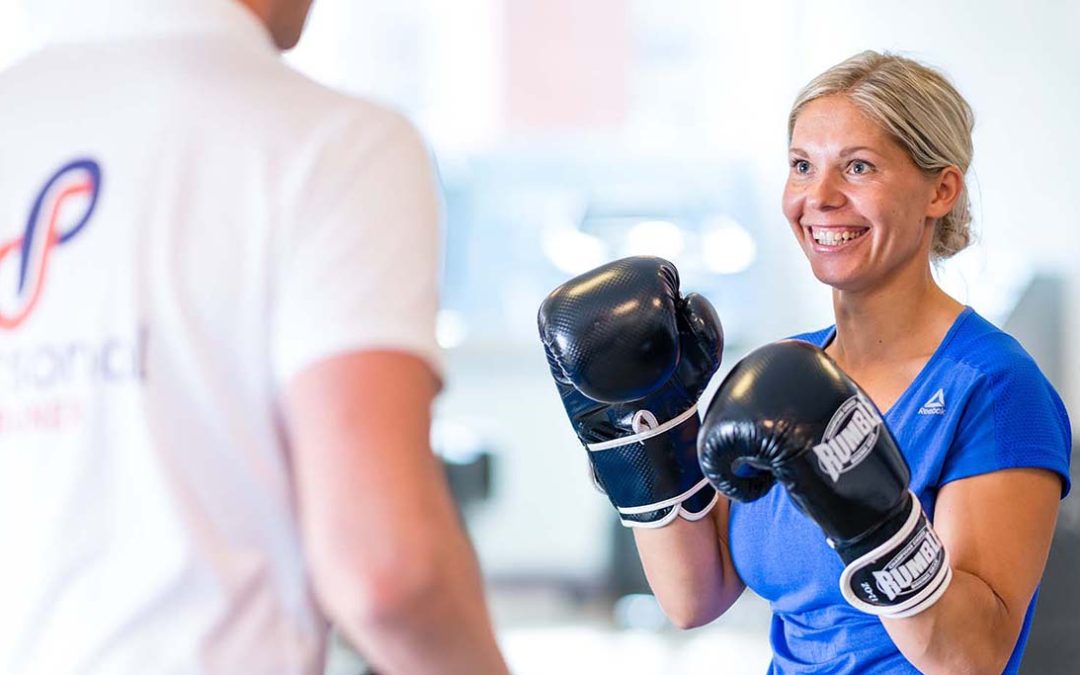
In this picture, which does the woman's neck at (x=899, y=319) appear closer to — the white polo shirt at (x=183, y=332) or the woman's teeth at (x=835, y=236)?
the woman's teeth at (x=835, y=236)

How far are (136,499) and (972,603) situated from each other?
0.94 m

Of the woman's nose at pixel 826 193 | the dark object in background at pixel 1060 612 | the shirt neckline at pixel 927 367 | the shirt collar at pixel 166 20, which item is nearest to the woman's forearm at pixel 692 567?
the shirt neckline at pixel 927 367

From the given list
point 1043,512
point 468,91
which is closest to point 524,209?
point 468,91

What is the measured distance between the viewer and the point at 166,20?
3.07ft

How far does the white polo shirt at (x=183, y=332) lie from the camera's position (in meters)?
0.87

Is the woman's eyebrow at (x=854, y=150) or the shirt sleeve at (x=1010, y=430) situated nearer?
the shirt sleeve at (x=1010, y=430)

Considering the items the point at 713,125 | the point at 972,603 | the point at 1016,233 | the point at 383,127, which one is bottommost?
the point at 713,125

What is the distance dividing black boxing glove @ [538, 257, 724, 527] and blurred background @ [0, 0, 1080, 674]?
10.2ft

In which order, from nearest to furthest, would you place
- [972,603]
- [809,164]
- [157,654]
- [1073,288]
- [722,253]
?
[157,654] < [972,603] < [809,164] < [1073,288] < [722,253]

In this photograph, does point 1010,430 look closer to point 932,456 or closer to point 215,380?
point 932,456

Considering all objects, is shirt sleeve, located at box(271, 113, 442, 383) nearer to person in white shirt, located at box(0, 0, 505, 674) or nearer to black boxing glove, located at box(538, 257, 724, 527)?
person in white shirt, located at box(0, 0, 505, 674)

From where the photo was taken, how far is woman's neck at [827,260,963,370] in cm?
168

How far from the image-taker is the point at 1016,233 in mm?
3406

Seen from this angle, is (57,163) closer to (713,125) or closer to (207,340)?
(207,340)
